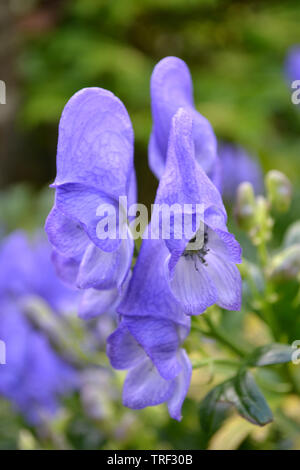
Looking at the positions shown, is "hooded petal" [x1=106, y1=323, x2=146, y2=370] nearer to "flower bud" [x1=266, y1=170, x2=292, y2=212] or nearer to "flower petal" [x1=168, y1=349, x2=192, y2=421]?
"flower petal" [x1=168, y1=349, x2=192, y2=421]

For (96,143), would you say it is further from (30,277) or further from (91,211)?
(30,277)

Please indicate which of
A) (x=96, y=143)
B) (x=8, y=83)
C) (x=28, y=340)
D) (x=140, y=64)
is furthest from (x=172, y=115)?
(x=8, y=83)

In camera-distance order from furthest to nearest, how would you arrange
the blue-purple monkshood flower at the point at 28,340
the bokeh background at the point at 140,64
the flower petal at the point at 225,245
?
1. the bokeh background at the point at 140,64
2. the blue-purple monkshood flower at the point at 28,340
3. the flower petal at the point at 225,245

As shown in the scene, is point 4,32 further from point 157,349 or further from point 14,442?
point 157,349

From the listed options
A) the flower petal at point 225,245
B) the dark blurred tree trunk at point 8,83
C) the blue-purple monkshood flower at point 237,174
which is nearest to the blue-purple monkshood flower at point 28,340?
the flower petal at point 225,245

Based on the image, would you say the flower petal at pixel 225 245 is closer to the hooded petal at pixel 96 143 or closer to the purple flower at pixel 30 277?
the hooded petal at pixel 96 143

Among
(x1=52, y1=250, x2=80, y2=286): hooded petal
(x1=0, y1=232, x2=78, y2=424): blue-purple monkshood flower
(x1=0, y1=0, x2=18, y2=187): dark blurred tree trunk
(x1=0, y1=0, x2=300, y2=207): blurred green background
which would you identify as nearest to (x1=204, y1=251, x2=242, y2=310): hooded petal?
(x1=52, y1=250, x2=80, y2=286): hooded petal

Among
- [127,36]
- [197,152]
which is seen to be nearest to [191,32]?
[127,36]
